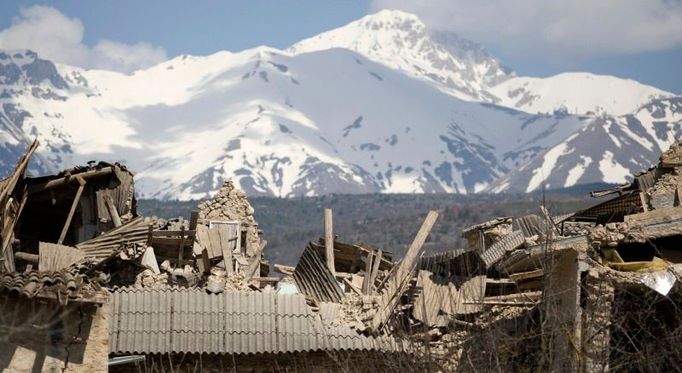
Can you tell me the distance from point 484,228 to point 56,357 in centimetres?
1796

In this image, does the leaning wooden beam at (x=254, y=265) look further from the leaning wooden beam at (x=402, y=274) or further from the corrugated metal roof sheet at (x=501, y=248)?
the corrugated metal roof sheet at (x=501, y=248)

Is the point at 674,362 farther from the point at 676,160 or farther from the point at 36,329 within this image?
the point at 676,160

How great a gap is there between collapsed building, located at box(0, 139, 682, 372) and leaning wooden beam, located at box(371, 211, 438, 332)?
0.14 feet

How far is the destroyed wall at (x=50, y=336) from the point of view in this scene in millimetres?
18984

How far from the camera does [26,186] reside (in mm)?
29797

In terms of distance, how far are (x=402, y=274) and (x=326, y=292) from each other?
171cm

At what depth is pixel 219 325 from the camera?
993 inches

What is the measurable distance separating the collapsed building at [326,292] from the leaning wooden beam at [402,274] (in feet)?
0.14

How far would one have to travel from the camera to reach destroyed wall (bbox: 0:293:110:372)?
18984 millimetres

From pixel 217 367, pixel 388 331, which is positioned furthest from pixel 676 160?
pixel 217 367

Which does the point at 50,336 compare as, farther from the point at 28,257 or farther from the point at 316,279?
the point at 316,279

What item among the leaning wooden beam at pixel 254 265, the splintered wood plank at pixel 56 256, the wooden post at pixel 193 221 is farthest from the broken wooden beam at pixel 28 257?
the leaning wooden beam at pixel 254 265

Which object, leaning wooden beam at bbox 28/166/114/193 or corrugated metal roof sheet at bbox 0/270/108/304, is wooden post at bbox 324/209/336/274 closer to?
leaning wooden beam at bbox 28/166/114/193

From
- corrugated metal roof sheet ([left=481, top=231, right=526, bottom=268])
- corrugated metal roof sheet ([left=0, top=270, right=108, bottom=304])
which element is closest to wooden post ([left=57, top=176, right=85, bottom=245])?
corrugated metal roof sheet ([left=481, top=231, right=526, bottom=268])
